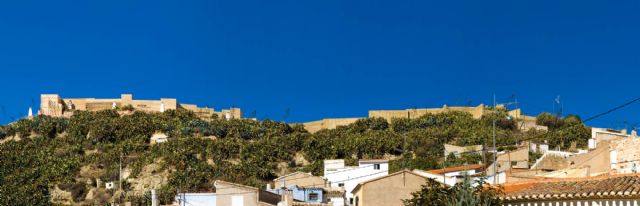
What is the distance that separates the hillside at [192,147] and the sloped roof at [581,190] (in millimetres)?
39361

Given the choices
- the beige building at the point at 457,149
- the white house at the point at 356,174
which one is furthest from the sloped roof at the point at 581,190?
the beige building at the point at 457,149

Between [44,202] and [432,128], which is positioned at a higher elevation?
[432,128]

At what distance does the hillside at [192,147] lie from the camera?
6919cm

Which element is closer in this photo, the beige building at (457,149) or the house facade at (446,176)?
the house facade at (446,176)

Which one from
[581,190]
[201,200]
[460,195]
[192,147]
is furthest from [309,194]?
[192,147]

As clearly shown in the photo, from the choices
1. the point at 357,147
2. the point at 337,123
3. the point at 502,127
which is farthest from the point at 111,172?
the point at 502,127

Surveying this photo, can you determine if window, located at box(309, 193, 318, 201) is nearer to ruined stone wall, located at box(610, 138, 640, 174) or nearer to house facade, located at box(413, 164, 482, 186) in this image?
house facade, located at box(413, 164, 482, 186)

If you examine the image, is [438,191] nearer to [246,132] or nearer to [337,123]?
[246,132]

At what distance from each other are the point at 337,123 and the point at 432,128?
13.5m

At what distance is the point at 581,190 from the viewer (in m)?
15.3

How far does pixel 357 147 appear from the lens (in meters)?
76.7

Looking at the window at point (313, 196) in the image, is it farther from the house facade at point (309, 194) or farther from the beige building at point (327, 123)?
the beige building at point (327, 123)

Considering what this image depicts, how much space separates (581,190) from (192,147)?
65065 millimetres

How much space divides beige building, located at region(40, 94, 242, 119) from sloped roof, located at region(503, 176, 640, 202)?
82.4 metres
